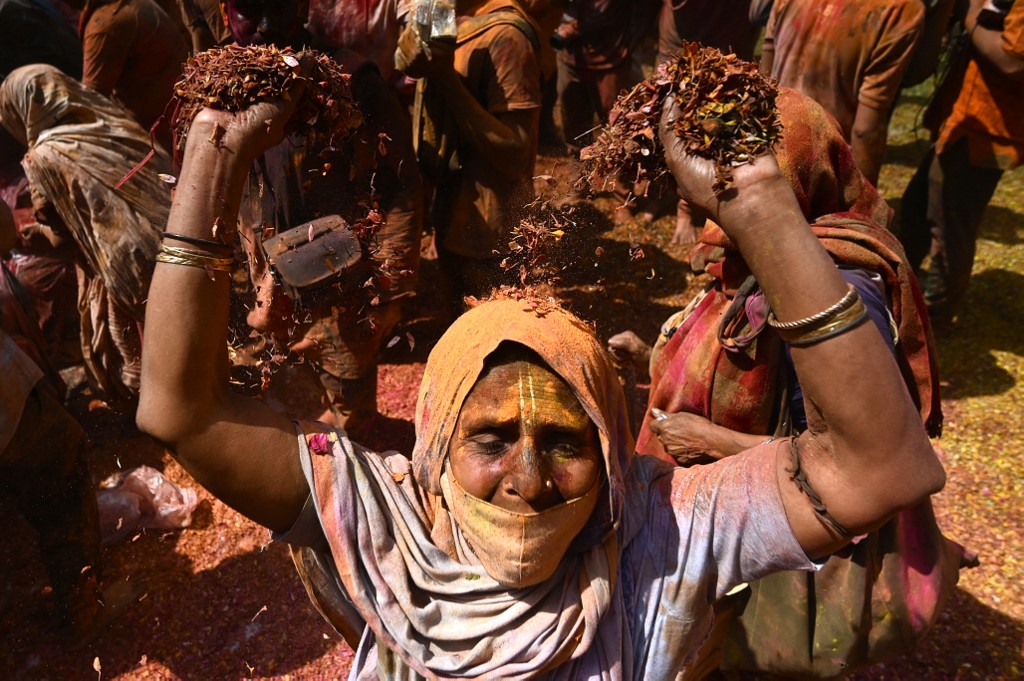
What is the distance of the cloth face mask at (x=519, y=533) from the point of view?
162 centimetres

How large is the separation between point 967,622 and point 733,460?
8.13 feet

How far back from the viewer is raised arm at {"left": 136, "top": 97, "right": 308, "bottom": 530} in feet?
4.90

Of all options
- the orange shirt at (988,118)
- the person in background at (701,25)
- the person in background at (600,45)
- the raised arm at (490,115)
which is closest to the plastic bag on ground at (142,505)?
the raised arm at (490,115)

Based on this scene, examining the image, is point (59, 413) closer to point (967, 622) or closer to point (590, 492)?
point (590, 492)

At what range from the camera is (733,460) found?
1780 millimetres

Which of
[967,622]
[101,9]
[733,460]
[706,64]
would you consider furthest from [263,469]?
[101,9]

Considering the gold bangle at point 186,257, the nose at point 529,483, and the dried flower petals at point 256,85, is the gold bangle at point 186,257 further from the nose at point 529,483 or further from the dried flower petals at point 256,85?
the nose at point 529,483

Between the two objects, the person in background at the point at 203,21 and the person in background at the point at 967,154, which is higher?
the person in background at the point at 203,21

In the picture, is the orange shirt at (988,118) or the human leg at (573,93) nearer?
the orange shirt at (988,118)

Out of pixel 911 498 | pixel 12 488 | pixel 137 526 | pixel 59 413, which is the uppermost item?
pixel 911 498

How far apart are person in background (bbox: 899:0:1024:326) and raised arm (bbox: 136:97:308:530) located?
4946 mm

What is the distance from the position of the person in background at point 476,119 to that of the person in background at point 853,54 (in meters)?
1.91

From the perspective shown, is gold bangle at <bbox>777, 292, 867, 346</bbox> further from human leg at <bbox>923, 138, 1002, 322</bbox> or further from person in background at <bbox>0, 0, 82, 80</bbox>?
person in background at <bbox>0, 0, 82, 80</bbox>

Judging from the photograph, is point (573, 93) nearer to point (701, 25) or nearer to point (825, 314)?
point (701, 25)
